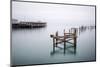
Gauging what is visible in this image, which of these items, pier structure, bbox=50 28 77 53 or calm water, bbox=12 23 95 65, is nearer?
calm water, bbox=12 23 95 65

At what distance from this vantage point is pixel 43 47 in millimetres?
1929

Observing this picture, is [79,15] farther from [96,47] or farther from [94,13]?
[96,47]

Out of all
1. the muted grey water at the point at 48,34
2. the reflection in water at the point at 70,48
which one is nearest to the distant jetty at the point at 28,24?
the muted grey water at the point at 48,34

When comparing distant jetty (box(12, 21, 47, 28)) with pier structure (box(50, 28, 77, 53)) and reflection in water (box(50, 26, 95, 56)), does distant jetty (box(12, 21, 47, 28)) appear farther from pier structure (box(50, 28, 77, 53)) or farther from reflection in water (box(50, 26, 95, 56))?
reflection in water (box(50, 26, 95, 56))

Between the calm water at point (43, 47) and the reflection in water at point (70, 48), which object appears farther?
the reflection in water at point (70, 48)

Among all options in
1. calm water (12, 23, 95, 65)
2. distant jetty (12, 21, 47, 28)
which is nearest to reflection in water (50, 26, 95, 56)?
calm water (12, 23, 95, 65)

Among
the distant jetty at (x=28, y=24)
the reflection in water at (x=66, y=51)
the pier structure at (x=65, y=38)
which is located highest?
the distant jetty at (x=28, y=24)

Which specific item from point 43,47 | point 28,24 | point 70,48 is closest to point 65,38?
point 70,48

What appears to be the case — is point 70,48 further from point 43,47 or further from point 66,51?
point 43,47

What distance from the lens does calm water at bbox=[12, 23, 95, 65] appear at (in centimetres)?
184

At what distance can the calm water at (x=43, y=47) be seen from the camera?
1842mm

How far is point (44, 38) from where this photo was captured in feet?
6.32

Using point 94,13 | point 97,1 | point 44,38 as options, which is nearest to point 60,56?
point 44,38

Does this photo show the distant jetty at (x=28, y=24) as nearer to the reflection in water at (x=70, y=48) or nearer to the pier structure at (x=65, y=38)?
the pier structure at (x=65, y=38)
